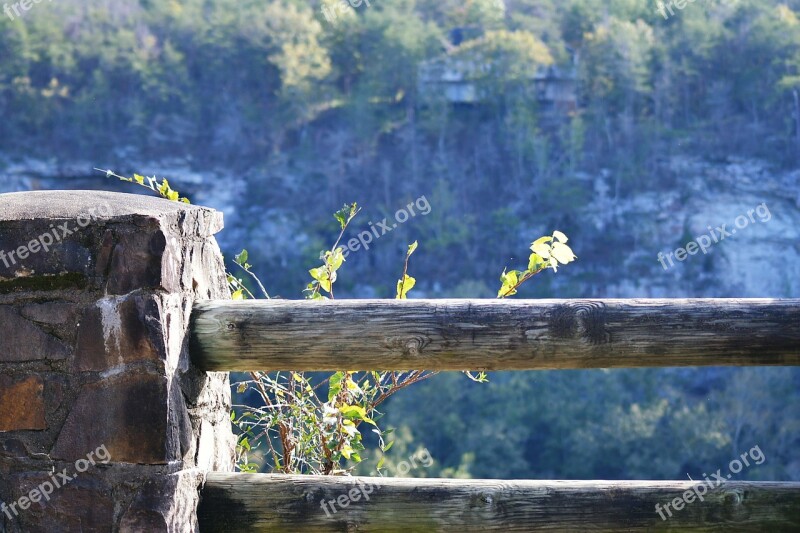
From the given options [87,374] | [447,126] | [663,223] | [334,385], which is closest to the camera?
[87,374]

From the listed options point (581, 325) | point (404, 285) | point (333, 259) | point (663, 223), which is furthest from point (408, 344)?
point (663, 223)

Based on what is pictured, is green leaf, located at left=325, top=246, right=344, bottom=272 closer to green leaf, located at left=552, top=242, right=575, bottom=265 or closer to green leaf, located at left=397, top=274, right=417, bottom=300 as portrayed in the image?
green leaf, located at left=397, top=274, right=417, bottom=300

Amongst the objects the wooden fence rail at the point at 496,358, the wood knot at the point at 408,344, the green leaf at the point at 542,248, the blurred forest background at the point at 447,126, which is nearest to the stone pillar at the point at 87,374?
the wooden fence rail at the point at 496,358

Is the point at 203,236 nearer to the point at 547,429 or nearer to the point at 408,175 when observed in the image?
the point at 547,429

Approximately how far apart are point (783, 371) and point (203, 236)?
2620 centimetres

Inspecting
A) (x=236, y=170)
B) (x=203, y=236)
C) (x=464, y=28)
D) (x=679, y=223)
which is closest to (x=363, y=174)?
(x=236, y=170)

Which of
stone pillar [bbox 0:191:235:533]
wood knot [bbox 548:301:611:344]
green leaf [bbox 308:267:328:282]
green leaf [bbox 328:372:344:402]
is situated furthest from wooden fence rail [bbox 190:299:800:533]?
green leaf [bbox 308:267:328:282]

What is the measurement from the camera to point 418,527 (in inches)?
55.8

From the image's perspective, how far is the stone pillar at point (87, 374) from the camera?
52.5 inches

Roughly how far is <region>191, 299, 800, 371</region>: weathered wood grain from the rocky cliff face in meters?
25.9

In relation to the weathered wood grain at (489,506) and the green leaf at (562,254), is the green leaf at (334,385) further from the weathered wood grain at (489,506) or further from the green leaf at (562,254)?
the green leaf at (562,254)

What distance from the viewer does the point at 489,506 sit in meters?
1.41

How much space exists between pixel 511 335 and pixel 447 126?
99.8 ft

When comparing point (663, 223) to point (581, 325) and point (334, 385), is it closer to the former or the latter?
point (334, 385)
